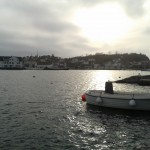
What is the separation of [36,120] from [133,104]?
9722mm

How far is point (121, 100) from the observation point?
28.0 meters

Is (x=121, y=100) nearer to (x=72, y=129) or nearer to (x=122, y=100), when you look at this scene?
(x=122, y=100)

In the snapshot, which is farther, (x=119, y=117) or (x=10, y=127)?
(x=119, y=117)

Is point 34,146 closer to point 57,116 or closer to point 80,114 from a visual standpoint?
point 57,116

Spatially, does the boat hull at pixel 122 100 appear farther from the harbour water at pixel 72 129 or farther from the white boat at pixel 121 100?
the harbour water at pixel 72 129

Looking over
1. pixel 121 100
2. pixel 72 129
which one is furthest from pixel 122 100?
pixel 72 129

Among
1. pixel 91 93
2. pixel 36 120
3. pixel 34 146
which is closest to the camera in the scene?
pixel 34 146

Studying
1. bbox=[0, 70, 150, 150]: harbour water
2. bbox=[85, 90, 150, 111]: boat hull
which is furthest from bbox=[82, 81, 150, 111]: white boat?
bbox=[0, 70, 150, 150]: harbour water

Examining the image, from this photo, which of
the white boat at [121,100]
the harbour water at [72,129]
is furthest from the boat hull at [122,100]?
the harbour water at [72,129]

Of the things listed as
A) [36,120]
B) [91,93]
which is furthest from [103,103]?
[36,120]

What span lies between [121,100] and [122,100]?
12 cm

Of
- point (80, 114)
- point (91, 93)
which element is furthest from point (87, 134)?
point (91, 93)

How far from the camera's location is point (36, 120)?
2381 centimetres

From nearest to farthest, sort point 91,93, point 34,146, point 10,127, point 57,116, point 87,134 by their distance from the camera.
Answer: point 34,146
point 87,134
point 10,127
point 57,116
point 91,93
